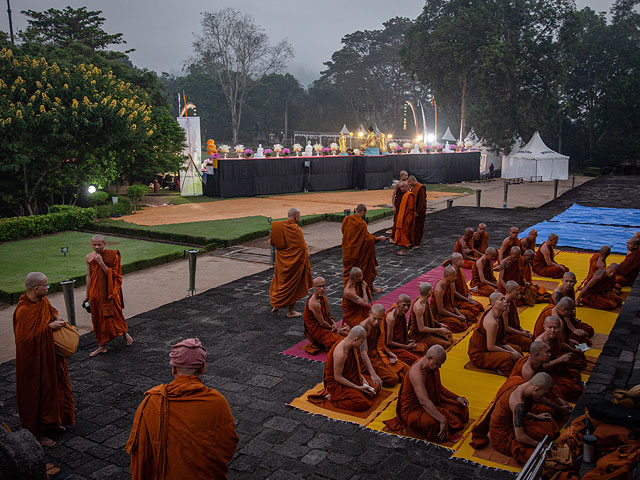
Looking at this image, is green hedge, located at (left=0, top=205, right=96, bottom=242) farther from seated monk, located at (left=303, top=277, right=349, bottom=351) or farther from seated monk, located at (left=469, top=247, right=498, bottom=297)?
seated monk, located at (left=469, top=247, right=498, bottom=297)

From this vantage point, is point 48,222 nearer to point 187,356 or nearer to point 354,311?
point 354,311

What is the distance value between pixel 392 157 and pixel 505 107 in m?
11.3

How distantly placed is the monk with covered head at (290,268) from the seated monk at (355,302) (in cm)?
134

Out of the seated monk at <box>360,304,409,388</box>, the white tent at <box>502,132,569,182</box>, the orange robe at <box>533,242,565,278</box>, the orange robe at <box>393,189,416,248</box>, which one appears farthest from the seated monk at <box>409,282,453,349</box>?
the white tent at <box>502,132,569,182</box>

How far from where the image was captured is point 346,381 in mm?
5805

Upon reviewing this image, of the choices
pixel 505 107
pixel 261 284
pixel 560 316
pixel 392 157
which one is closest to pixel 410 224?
pixel 261 284

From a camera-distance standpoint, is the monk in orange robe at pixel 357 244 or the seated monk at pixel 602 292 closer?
the seated monk at pixel 602 292

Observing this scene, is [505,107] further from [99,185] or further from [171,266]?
[171,266]

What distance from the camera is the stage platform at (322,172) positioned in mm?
24938

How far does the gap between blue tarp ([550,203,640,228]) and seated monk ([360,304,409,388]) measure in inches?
517

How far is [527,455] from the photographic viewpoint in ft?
15.8

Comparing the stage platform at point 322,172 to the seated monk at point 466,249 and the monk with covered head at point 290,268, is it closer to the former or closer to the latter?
the seated monk at point 466,249

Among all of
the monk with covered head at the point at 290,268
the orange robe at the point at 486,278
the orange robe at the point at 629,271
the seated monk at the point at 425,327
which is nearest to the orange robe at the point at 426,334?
the seated monk at the point at 425,327

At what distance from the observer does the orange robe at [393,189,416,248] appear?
44.7 ft
